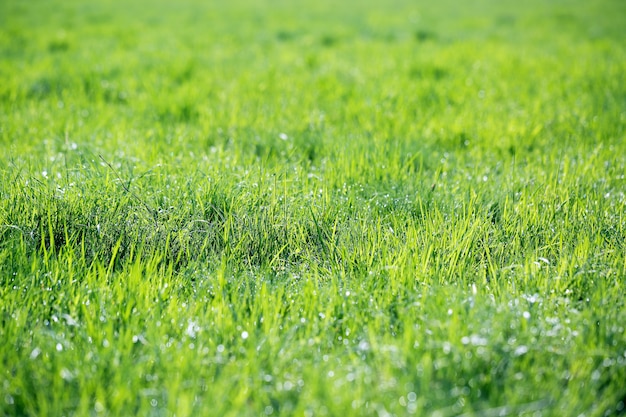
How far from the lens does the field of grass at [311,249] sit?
5.42 ft

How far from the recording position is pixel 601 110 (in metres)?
4.61

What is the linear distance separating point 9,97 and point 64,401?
164 inches

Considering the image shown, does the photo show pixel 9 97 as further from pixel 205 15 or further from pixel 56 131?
pixel 205 15

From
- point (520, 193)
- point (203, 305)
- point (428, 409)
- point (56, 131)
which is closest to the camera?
point (428, 409)

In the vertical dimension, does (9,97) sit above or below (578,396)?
above

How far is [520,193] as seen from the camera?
9.57ft

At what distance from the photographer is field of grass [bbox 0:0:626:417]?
65.1 inches

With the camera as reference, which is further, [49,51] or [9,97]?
[49,51]

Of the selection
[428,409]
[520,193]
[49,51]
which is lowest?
[428,409]

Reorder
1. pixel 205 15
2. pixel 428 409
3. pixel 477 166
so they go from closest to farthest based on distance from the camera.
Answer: pixel 428 409, pixel 477 166, pixel 205 15

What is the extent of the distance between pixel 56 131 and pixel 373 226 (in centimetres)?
274

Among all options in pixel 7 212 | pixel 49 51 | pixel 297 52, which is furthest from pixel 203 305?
pixel 49 51

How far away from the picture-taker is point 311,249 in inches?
101

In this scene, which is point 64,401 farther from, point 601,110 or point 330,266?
point 601,110
